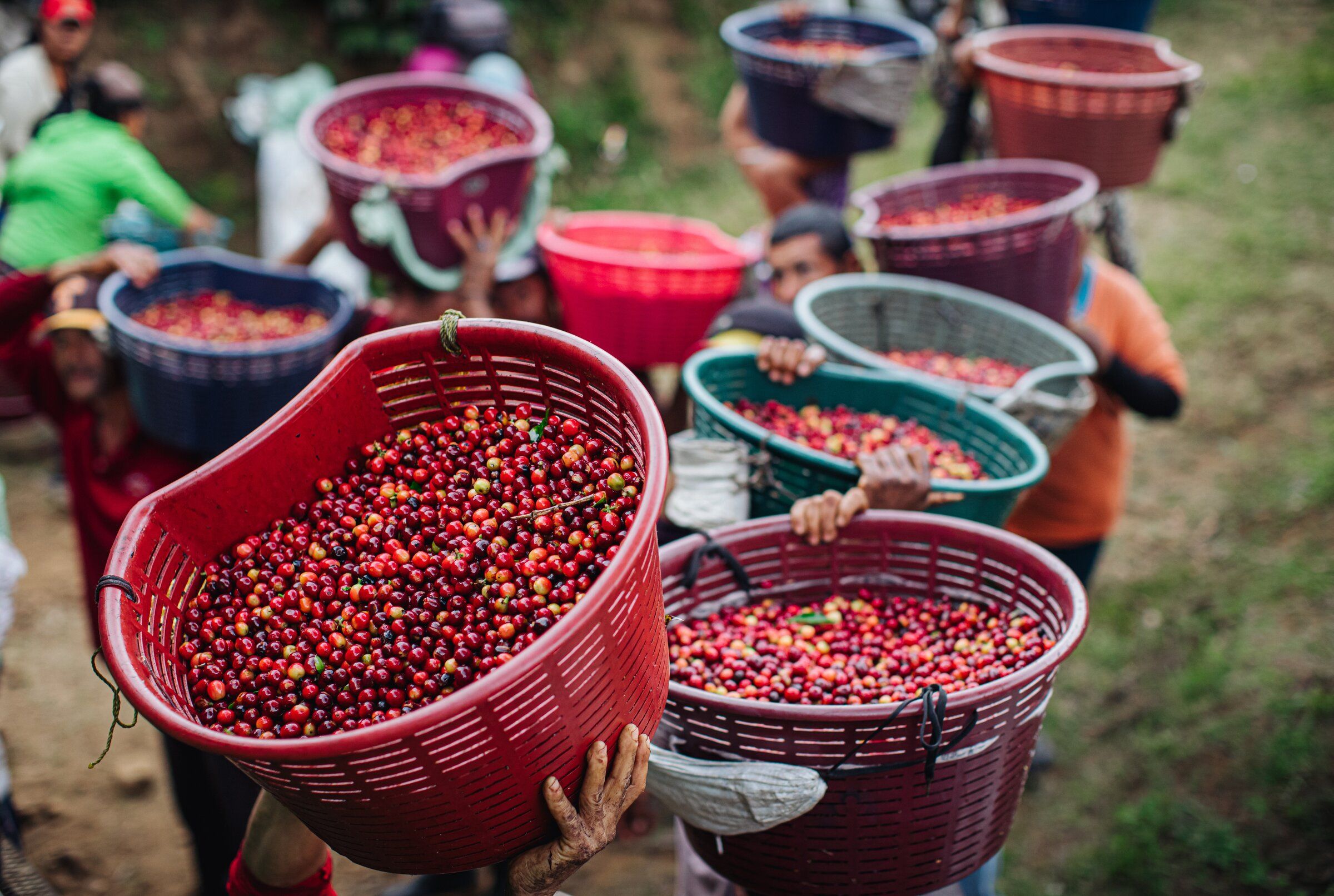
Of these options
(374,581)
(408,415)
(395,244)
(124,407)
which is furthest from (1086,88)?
(124,407)

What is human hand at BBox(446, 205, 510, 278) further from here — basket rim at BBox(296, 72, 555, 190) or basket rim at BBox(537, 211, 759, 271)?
basket rim at BBox(537, 211, 759, 271)

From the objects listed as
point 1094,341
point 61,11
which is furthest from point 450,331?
point 61,11

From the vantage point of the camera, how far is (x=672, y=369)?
283 inches

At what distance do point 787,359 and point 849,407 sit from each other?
252 millimetres

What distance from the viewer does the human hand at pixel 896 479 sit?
7.13 ft

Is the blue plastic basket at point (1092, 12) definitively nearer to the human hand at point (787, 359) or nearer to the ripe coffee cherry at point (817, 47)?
the ripe coffee cherry at point (817, 47)

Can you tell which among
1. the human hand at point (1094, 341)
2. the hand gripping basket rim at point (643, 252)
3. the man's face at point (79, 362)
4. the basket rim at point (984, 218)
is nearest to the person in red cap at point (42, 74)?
the man's face at point (79, 362)

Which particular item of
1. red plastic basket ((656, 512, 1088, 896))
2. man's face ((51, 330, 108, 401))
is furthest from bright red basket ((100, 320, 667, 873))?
man's face ((51, 330, 108, 401))

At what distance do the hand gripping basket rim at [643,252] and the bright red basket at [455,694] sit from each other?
217 centimetres

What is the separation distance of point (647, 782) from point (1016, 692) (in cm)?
70

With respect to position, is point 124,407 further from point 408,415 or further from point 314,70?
point 314,70

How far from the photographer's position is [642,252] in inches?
192

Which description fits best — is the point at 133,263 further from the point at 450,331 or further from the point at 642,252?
the point at 450,331

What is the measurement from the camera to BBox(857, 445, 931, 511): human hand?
7.13 feet
